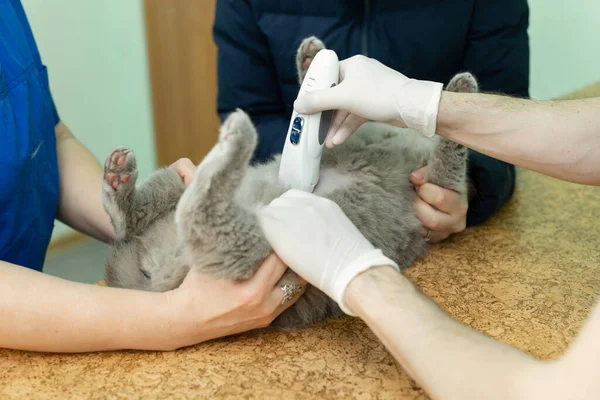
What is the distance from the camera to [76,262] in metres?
2.51

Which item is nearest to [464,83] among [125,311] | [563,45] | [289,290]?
[289,290]

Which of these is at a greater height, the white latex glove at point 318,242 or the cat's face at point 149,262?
the white latex glove at point 318,242

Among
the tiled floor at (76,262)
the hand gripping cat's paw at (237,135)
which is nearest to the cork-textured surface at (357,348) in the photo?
the hand gripping cat's paw at (237,135)

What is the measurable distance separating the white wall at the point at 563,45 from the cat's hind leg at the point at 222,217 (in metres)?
2.32

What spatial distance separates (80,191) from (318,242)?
2.45 ft

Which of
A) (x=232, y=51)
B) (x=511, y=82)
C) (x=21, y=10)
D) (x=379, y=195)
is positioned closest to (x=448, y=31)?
(x=511, y=82)

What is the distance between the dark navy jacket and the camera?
4.58 ft

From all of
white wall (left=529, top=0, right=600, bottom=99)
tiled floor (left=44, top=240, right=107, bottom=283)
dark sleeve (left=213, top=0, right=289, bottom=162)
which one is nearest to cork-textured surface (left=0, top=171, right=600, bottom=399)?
dark sleeve (left=213, top=0, right=289, bottom=162)

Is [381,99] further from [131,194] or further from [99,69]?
[99,69]

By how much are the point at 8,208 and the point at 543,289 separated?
44.2 inches

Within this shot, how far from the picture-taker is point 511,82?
148 centimetres

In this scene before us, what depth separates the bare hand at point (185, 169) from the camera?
133 centimetres

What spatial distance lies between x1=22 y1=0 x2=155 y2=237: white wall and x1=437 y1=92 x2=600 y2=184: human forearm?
1866 millimetres

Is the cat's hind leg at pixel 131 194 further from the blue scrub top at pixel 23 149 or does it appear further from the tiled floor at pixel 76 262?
the tiled floor at pixel 76 262
